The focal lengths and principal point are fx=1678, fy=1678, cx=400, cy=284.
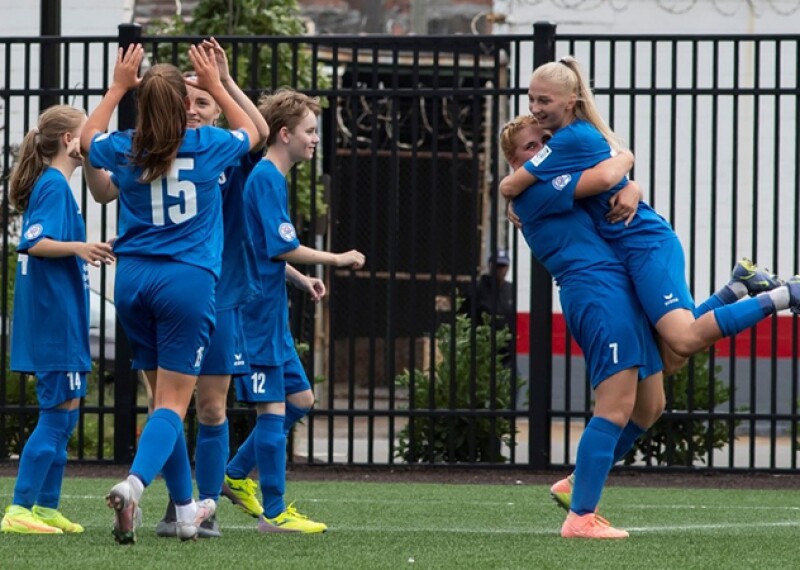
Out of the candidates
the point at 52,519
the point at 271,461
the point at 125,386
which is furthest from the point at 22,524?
the point at 125,386

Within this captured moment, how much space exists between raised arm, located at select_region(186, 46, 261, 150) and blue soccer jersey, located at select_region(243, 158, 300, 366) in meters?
0.48

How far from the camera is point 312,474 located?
A: 9633 millimetres

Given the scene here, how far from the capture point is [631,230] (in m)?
6.04

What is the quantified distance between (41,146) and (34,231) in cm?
36

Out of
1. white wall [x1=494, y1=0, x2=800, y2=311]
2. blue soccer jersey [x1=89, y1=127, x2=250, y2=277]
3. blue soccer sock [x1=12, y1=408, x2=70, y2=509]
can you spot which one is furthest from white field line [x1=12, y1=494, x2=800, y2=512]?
white wall [x1=494, y1=0, x2=800, y2=311]

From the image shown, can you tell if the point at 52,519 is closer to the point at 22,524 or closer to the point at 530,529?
the point at 22,524

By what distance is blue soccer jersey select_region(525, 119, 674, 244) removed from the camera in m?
5.96

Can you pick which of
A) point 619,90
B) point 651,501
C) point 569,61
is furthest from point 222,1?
point 569,61

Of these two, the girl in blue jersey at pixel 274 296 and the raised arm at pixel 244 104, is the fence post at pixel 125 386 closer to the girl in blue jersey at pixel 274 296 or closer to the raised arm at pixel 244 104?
the girl in blue jersey at pixel 274 296

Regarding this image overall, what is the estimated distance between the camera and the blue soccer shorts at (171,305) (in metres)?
5.49

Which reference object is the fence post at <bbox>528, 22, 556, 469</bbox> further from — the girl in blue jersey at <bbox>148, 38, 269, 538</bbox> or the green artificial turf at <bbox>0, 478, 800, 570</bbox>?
the girl in blue jersey at <bbox>148, 38, 269, 538</bbox>

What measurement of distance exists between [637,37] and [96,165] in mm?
4397

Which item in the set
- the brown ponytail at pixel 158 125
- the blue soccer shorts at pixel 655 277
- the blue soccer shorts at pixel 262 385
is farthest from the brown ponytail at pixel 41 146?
the blue soccer shorts at pixel 655 277

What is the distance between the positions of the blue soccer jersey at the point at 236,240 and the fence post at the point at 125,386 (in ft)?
12.4
